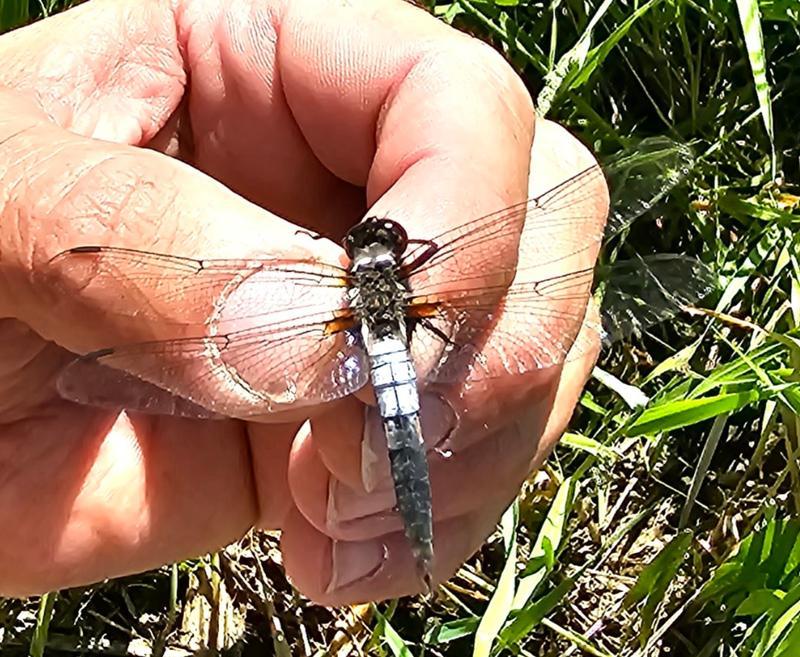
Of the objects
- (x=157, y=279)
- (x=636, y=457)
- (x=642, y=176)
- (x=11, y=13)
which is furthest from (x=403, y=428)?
(x=11, y=13)

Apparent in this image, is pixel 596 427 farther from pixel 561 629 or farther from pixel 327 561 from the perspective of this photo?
pixel 327 561

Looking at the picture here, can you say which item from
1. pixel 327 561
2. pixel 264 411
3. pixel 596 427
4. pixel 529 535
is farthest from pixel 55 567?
pixel 596 427

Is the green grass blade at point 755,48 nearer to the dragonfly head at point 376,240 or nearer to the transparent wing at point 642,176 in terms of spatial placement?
the transparent wing at point 642,176

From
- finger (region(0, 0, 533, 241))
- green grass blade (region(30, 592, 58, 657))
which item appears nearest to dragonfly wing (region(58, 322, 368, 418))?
finger (region(0, 0, 533, 241))

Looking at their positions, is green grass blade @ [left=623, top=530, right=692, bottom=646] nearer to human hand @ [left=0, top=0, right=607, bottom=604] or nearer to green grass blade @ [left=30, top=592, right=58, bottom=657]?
human hand @ [left=0, top=0, right=607, bottom=604]

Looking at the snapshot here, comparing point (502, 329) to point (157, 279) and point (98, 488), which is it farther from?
point (98, 488)

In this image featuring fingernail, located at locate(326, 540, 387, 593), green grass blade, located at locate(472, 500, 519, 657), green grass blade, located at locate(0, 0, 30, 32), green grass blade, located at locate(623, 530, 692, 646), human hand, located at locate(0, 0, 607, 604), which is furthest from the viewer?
green grass blade, located at locate(0, 0, 30, 32)
